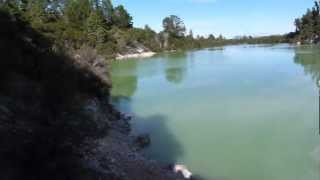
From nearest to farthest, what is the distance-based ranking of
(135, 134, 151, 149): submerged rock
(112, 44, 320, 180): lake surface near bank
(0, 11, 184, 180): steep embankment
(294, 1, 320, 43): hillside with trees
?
(0, 11, 184, 180): steep embankment
(112, 44, 320, 180): lake surface near bank
(135, 134, 151, 149): submerged rock
(294, 1, 320, 43): hillside with trees

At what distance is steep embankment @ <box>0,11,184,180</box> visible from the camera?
7.17 meters

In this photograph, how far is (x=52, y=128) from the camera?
27.7ft

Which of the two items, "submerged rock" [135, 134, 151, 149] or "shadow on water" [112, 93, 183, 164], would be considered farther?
"submerged rock" [135, 134, 151, 149]

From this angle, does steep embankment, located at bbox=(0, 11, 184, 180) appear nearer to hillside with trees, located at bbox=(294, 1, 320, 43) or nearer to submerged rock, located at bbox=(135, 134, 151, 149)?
submerged rock, located at bbox=(135, 134, 151, 149)

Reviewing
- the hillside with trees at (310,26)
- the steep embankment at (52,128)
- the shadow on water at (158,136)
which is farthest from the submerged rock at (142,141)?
the hillside with trees at (310,26)

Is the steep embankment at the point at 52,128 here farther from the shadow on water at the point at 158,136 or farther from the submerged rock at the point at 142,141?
the shadow on water at the point at 158,136

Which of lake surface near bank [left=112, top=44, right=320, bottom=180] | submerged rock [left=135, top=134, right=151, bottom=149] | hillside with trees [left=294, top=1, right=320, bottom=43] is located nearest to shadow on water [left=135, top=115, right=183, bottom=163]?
lake surface near bank [left=112, top=44, right=320, bottom=180]

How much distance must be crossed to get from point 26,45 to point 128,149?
13.6ft

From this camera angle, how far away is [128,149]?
43.8ft

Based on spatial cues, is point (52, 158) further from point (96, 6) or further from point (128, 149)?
point (96, 6)

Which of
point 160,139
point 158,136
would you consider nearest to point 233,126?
point 158,136

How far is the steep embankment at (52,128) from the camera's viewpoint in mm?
7172

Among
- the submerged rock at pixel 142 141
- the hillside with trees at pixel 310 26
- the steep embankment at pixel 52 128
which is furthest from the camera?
the hillside with trees at pixel 310 26

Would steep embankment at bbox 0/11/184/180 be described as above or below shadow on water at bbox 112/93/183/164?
above
